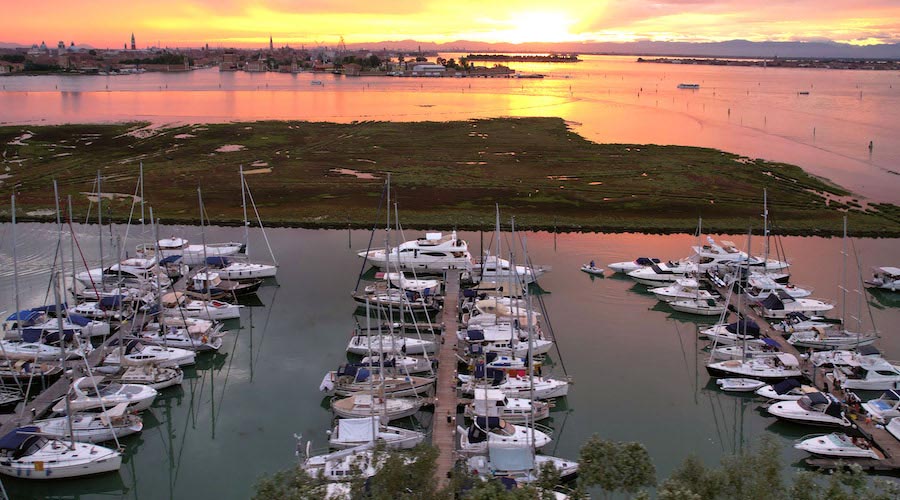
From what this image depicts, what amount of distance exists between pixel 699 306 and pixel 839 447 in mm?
10750

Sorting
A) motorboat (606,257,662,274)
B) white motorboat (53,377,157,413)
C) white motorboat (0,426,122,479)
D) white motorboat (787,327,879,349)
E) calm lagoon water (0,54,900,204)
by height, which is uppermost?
calm lagoon water (0,54,900,204)

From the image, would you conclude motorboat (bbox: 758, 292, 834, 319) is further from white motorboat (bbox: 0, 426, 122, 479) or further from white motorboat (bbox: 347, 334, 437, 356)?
white motorboat (bbox: 0, 426, 122, 479)

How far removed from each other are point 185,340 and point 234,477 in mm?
7733

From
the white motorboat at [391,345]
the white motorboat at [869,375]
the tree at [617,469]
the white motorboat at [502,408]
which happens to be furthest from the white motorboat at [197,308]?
the white motorboat at [869,375]

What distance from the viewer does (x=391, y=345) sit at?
78.0 feet

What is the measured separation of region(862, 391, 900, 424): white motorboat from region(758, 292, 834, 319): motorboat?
6.68 meters

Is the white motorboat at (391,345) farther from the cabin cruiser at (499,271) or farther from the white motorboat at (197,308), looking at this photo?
the cabin cruiser at (499,271)

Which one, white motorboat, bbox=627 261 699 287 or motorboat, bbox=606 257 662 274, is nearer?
white motorboat, bbox=627 261 699 287

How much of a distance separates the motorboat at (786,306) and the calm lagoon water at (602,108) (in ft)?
84.1

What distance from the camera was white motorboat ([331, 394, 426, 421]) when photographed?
2012 cm

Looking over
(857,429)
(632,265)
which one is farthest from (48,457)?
(632,265)

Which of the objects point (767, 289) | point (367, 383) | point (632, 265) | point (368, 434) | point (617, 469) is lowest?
point (368, 434)

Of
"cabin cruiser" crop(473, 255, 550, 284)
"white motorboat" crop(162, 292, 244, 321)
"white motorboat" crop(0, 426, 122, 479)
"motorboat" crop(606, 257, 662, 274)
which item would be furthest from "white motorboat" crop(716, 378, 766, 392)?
"white motorboat" crop(162, 292, 244, 321)

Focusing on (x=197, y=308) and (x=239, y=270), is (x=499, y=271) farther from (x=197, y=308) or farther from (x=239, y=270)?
(x=197, y=308)
